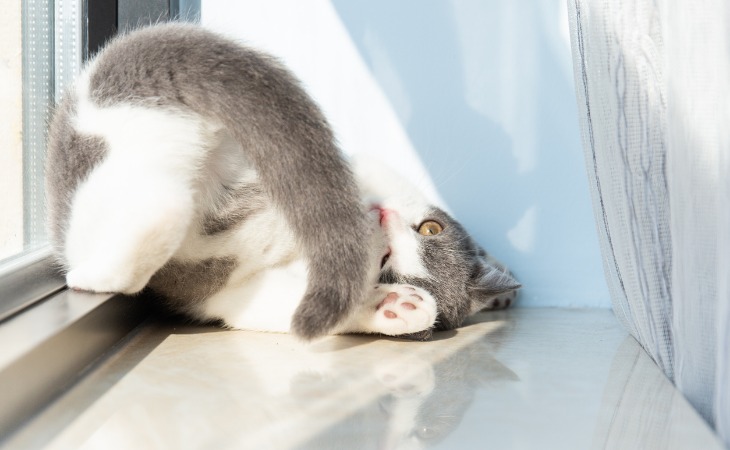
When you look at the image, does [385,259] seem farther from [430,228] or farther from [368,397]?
[368,397]

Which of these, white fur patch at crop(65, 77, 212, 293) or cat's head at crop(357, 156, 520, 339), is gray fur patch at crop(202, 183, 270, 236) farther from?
cat's head at crop(357, 156, 520, 339)

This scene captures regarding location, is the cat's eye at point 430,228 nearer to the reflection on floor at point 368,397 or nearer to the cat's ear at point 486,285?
the cat's ear at point 486,285

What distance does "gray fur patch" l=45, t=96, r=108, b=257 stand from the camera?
1.21 meters

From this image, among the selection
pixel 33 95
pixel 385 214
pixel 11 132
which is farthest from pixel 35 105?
pixel 385 214

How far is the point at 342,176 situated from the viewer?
113 centimetres

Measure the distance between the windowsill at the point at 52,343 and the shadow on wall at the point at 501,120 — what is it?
2.71 feet

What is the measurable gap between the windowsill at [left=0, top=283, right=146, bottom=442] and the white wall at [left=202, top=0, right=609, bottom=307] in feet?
2.52

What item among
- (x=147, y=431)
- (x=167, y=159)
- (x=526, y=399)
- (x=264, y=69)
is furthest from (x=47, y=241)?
(x=526, y=399)

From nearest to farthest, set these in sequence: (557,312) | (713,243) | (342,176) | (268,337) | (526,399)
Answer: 1. (713,243)
2. (526,399)
3. (342,176)
4. (268,337)
5. (557,312)

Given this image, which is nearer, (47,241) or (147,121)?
(147,121)

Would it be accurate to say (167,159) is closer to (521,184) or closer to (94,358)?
(94,358)

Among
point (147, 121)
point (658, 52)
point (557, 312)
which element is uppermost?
point (658, 52)

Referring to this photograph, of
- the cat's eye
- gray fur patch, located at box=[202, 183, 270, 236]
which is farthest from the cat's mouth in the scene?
gray fur patch, located at box=[202, 183, 270, 236]

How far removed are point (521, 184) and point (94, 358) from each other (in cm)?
104
